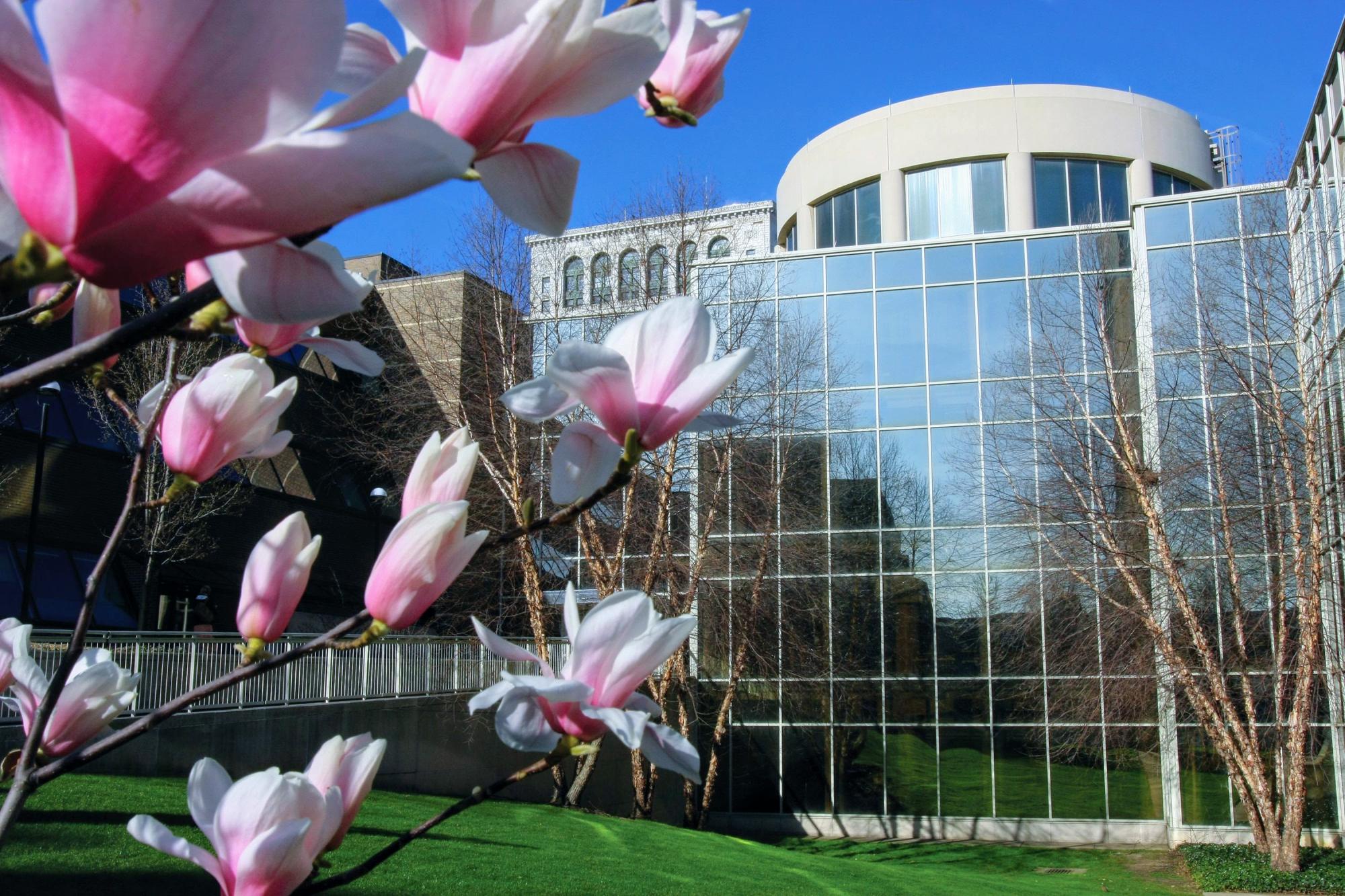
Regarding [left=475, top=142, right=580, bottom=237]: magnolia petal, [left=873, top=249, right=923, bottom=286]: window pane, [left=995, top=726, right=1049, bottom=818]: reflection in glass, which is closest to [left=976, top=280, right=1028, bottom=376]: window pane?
[left=873, top=249, right=923, bottom=286]: window pane

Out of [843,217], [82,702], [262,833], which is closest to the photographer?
[262,833]

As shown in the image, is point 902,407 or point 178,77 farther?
point 902,407

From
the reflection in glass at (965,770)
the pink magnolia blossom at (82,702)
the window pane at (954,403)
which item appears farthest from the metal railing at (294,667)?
the pink magnolia blossom at (82,702)

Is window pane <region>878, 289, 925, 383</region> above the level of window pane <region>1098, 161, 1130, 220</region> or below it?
below

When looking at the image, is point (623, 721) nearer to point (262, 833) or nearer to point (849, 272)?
point (262, 833)

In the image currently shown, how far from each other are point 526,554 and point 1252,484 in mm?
8865

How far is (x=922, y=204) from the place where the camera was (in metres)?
20.5

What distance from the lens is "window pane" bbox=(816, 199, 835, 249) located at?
21516mm

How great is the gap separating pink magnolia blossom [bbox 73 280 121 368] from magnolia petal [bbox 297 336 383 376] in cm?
14

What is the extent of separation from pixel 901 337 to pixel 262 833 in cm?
1866

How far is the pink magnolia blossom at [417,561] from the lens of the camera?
29.9 inches

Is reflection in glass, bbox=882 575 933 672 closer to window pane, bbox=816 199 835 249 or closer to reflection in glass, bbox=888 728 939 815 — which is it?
reflection in glass, bbox=888 728 939 815

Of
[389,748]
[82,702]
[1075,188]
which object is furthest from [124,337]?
[1075,188]

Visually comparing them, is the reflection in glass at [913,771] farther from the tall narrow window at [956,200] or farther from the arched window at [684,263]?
the tall narrow window at [956,200]
